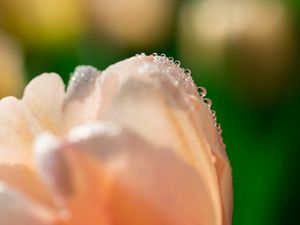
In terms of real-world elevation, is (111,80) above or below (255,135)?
below

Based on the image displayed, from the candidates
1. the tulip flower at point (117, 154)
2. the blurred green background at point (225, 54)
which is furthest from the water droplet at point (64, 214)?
the blurred green background at point (225, 54)

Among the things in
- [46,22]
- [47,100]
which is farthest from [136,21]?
[47,100]

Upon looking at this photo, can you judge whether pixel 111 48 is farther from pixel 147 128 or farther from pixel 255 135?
pixel 147 128

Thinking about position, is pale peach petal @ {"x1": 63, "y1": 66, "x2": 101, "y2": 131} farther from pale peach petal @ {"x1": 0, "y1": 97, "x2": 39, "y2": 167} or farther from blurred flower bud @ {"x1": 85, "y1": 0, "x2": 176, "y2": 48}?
blurred flower bud @ {"x1": 85, "y1": 0, "x2": 176, "y2": 48}

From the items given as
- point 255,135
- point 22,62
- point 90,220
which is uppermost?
point 22,62

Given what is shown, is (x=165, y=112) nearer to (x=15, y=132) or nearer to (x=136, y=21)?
(x=15, y=132)

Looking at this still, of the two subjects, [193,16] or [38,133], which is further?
[193,16]

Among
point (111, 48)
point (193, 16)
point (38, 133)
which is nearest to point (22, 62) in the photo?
point (111, 48)
